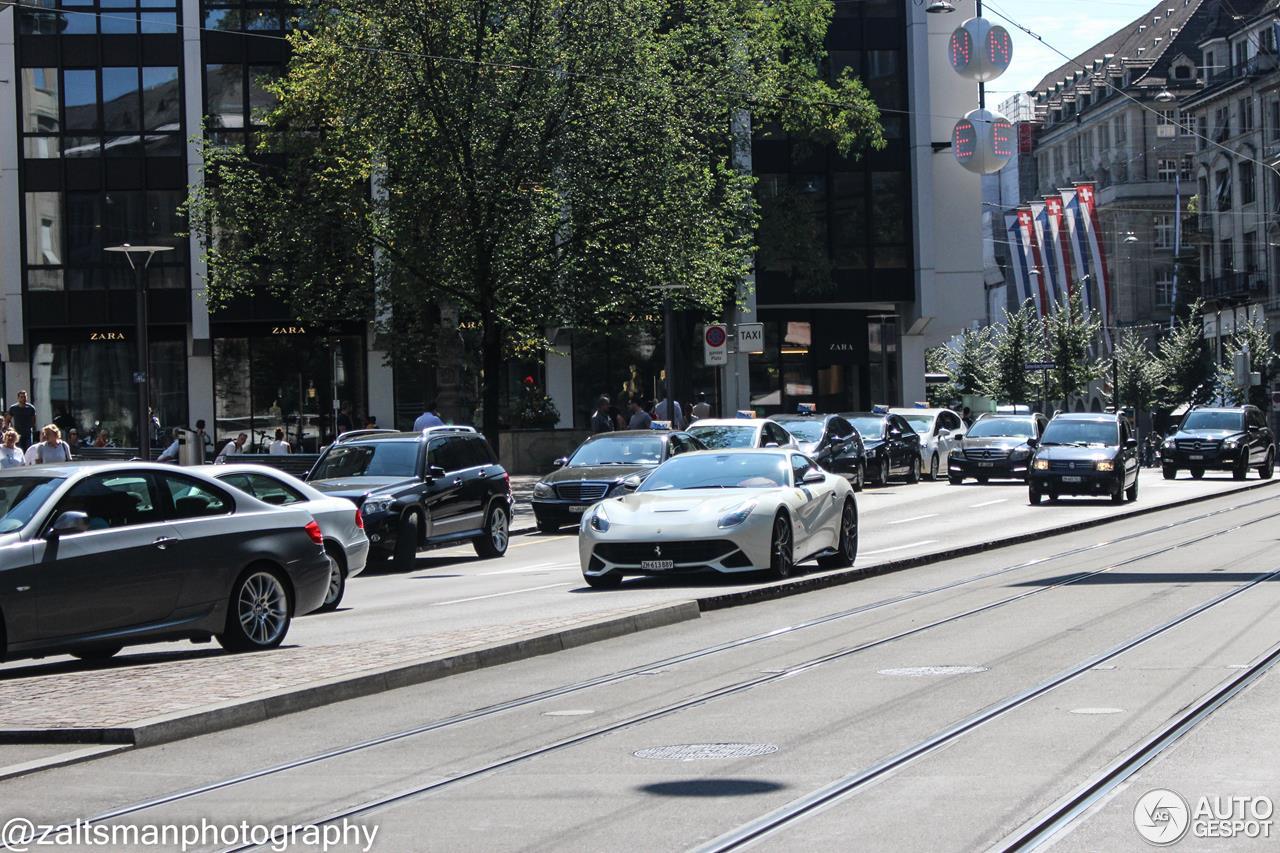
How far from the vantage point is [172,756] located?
887 cm

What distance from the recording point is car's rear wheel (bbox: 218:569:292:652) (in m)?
13.0

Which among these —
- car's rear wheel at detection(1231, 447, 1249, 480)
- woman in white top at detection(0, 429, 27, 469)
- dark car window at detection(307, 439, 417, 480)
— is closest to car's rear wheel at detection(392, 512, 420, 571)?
dark car window at detection(307, 439, 417, 480)

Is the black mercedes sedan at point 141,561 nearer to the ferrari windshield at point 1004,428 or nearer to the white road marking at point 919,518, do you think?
the white road marking at point 919,518

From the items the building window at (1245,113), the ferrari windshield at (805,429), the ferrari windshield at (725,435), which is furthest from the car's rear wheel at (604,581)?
the building window at (1245,113)

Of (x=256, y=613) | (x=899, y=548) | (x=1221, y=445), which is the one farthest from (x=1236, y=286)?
(x=256, y=613)

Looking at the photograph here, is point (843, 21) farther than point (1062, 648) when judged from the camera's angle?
Yes

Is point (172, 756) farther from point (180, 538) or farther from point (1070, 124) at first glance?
point (1070, 124)

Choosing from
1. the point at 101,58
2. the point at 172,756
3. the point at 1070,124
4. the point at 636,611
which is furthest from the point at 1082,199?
the point at 172,756

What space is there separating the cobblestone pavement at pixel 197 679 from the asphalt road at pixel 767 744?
1.38 feet

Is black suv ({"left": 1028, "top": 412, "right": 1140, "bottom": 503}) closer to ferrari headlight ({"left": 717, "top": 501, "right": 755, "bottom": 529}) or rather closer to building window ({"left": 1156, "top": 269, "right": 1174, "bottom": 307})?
ferrari headlight ({"left": 717, "top": 501, "right": 755, "bottom": 529})

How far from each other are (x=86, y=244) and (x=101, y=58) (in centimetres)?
522

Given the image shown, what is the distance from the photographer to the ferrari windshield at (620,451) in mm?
29297

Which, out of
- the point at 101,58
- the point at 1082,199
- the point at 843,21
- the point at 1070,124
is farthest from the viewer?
the point at 1070,124

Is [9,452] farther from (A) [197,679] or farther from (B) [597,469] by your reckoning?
(A) [197,679]
